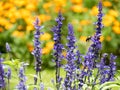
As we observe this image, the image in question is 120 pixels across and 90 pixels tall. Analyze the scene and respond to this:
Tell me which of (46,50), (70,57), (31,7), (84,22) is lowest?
(70,57)

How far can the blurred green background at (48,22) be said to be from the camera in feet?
21.6

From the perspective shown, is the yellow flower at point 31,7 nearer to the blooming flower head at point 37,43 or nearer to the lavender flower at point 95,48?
the blooming flower head at point 37,43

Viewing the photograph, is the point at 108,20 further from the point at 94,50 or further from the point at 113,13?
the point at 94,50

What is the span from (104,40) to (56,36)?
340 cm

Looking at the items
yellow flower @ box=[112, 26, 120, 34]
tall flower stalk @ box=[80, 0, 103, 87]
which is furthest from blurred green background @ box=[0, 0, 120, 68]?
tall flower stalk @ box=[80, 0, 103, 87]

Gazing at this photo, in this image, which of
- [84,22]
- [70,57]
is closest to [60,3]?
[84,22]

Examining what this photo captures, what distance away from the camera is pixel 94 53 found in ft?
10.4

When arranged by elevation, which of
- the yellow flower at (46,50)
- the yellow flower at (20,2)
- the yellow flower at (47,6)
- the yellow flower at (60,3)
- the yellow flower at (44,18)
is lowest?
the yellow flower at (46,50)

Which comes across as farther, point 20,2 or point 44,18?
point 20,2

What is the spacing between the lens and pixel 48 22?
6734mm

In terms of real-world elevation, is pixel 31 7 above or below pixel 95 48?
above

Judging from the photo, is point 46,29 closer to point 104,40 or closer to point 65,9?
point 65,9

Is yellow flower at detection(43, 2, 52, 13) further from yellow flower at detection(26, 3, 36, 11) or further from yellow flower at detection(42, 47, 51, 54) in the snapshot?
yellow flower at detection(42, 47, 51, 54)

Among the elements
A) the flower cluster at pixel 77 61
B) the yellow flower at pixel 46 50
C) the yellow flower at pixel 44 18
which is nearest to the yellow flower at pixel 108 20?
the yellow flower at pixel 44 18
